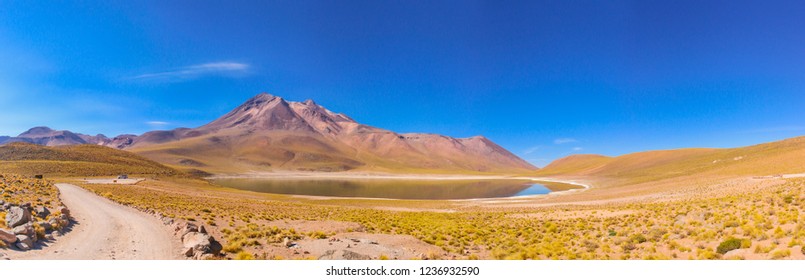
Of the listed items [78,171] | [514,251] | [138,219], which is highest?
[78,171]

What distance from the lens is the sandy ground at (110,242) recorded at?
11.2 m

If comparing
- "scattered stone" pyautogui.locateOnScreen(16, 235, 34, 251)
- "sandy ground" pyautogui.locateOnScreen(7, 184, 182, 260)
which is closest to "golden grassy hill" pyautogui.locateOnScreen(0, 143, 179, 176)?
"sandy ground" pyautogui.locateOnScreen(7, 184, 182, 260)

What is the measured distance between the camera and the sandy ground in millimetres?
11188

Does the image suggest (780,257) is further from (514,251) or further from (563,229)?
(563,229)

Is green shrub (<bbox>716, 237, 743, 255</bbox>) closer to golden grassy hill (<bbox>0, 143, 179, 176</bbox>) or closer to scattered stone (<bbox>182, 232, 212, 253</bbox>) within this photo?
scattered stone (<bbox>182, 232, 212, 253</bbox>)

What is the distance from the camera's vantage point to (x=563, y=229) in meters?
20.2

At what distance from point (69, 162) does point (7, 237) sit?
84456 millimetres

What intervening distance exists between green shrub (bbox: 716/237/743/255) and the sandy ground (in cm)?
1841

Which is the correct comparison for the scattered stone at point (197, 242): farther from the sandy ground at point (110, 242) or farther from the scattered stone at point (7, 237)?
the scattered stone at point (7, 237)

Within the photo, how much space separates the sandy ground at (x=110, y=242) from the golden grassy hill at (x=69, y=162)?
6449 cm

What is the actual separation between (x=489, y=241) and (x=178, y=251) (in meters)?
13.5

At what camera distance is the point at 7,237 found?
33.4 ft
